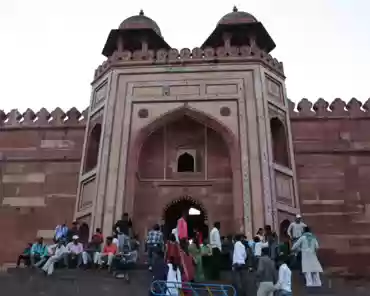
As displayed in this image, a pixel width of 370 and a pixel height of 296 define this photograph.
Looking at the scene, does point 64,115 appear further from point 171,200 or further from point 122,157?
point 171,200

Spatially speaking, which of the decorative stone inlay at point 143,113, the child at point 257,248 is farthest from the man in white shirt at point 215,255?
the decorative stone inlay at point 143,113

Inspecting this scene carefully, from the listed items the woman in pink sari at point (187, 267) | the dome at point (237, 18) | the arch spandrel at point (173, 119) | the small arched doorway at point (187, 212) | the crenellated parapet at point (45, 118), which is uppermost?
the dome at point (237, 18)

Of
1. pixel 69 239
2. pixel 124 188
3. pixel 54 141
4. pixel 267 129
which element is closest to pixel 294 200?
pixel 267 129

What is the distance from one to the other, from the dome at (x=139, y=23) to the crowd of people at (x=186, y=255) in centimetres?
652

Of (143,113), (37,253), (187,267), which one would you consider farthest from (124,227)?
(143,113)

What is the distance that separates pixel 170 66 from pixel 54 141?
3.78 meters

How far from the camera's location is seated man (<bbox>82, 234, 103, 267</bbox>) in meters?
8.54

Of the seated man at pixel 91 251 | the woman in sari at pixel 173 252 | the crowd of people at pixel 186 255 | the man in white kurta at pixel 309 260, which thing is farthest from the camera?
the seated man at pixel 91 251

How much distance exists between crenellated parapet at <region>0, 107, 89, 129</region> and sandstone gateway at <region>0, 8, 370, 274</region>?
73 mm

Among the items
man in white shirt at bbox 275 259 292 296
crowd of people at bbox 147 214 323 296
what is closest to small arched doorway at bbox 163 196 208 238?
crowd of people at bbox 147 214 323 296

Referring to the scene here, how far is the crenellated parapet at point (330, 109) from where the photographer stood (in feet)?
43.2

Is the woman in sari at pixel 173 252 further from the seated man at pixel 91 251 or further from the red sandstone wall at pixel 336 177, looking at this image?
the red sandstone wall at pixel 336 177

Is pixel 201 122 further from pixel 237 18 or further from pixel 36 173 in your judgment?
pixel 36 173

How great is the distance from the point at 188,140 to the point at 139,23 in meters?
3.82
